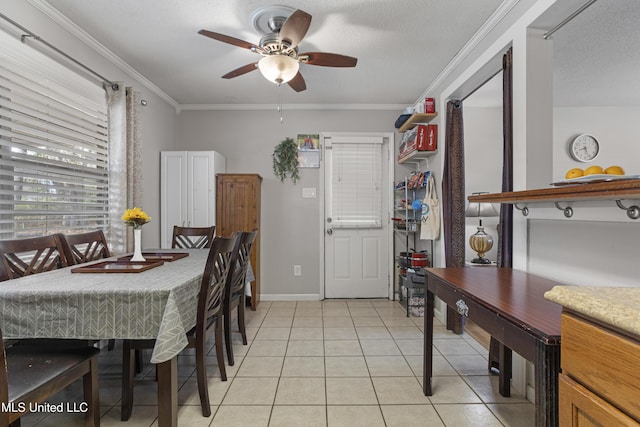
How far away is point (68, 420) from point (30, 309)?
29.5 inches

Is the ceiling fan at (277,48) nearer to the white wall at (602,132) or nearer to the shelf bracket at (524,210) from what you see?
the shelf bracket at (524,210)

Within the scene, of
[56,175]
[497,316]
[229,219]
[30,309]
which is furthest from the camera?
[229,219]

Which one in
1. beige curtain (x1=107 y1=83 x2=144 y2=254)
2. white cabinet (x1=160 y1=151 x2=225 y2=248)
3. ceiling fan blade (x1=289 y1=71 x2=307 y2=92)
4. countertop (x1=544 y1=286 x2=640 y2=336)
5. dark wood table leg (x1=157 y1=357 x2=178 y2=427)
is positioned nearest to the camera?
countertop (x1=544 y1=286 x2=640 y2=336)

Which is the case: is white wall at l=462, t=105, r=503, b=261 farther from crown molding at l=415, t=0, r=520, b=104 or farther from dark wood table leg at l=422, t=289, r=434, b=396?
dark wood table leg at l=422, t=289, r=434, b=396

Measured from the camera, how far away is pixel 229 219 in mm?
3639

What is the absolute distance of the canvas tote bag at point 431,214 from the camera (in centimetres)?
323

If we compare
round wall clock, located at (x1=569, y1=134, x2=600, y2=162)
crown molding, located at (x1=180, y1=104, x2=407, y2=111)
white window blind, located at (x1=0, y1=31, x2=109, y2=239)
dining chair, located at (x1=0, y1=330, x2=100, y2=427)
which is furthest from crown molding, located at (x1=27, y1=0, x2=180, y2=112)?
round wall clock, located at (x1=569, y1=134, x2=600, y2=162)

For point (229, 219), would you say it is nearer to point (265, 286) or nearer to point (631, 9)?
point (265, 286)

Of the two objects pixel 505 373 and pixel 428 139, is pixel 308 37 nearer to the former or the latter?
pixel 428 139

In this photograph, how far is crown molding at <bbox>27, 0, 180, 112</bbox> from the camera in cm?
209

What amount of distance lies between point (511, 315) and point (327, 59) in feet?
6.38

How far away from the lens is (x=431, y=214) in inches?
128

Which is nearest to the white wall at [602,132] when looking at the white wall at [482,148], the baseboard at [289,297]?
the white wall at [482,148]

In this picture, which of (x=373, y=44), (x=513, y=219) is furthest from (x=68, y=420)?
(x=373, y=44)
